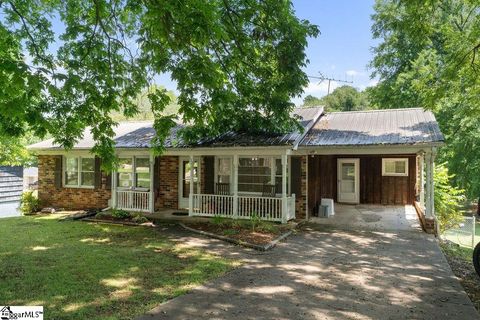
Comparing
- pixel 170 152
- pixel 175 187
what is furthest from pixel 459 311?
pixel 175 187

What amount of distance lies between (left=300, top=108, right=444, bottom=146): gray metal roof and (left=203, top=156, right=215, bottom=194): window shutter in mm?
3664

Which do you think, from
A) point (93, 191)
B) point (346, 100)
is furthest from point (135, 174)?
point (346, 100)

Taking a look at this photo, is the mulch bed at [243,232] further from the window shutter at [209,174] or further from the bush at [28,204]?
the bush at [28,204]

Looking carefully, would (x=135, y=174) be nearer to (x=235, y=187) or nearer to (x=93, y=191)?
(x=93, y=191)

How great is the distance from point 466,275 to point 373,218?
247 inches

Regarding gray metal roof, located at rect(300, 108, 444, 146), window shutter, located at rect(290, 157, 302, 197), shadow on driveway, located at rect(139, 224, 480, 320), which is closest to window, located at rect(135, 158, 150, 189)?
window shutter, located at rect(290, 157, 302, 197)

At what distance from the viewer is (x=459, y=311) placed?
16.6ft

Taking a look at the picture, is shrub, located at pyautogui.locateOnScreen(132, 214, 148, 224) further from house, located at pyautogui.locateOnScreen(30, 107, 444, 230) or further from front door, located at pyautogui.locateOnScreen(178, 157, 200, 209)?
front door, located at pyautogui.locateOnScreen(178, 157, 200, 209)

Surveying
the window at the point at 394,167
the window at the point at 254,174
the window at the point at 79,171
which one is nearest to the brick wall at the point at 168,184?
the window at the point at 254,174

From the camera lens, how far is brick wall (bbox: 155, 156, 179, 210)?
14875 millimetres

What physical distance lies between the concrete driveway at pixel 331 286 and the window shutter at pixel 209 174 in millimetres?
4598

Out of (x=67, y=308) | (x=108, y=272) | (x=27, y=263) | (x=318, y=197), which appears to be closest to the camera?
(x=67, y=308)

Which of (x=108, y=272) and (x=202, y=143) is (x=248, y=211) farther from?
→ (x=108, y=272)

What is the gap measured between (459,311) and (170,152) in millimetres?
10255
